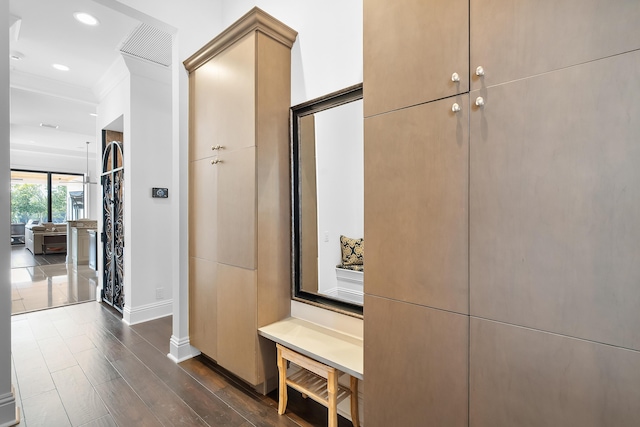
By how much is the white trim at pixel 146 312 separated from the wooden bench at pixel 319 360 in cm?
238

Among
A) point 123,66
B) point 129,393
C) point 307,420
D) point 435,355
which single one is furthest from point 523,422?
point 123,66

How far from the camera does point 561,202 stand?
90 cm

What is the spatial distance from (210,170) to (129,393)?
170 cm

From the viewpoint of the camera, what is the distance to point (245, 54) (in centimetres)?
205

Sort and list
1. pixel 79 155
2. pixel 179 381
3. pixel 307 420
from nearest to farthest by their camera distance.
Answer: pixel 307 420 → pixel 179 381 → pixel 79 155

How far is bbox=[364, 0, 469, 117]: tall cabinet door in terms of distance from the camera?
1.10 meters

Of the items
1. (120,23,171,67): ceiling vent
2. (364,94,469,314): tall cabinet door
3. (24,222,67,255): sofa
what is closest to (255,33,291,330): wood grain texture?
(364,94,469,314): tall cabinet door

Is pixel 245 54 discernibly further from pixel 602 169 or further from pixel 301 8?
pixel 602 169

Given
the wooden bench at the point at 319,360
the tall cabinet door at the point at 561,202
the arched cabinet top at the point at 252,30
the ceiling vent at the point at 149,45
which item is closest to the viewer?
the tall cabinet door at the point at 561,202

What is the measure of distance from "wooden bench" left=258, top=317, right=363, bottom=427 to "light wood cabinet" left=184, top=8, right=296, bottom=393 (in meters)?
0.20

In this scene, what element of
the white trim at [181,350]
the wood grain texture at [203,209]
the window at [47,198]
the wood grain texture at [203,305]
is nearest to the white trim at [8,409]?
the white trim at [181,350]

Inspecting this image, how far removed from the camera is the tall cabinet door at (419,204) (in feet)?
3.61

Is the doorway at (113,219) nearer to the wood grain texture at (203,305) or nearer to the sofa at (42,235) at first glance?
the wood grain texture at (203,305)

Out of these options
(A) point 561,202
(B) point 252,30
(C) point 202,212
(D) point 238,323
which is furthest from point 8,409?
(A) point 561,202
